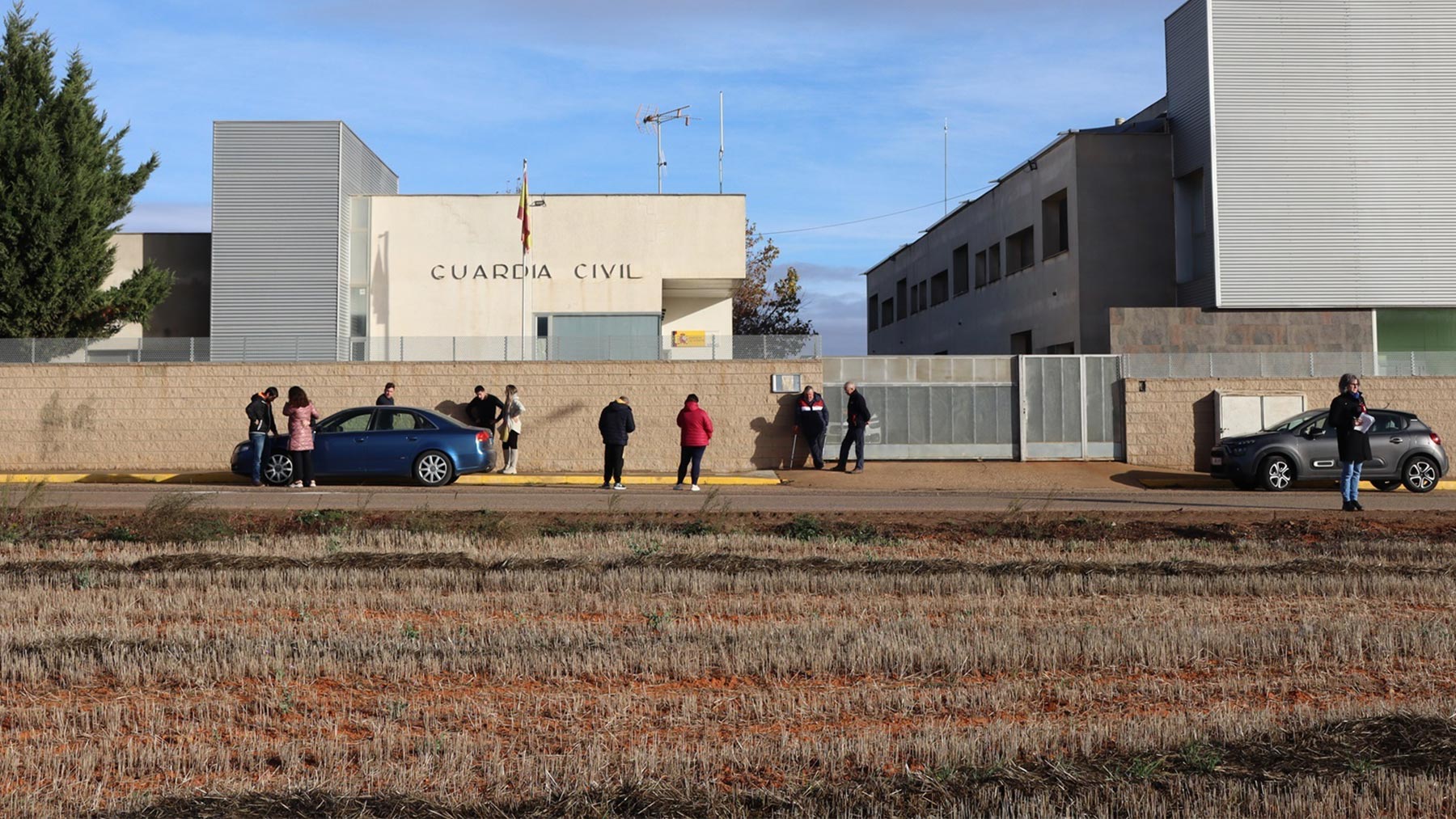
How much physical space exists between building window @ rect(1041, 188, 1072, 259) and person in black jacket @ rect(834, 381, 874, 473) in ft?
36.9

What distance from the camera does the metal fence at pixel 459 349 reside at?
28.0 metres

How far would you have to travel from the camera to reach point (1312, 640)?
8.38m

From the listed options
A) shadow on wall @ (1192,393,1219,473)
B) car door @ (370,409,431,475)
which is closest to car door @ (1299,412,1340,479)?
shadow on wall @ (1192,393,1219,473)

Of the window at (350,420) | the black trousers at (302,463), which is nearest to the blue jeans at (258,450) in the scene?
the window at (350,420)

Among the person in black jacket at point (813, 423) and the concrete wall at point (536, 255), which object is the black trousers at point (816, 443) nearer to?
the person in black jacket at point (813, 423)

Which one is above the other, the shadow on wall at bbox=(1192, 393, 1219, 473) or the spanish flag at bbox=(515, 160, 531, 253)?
the spanish flag at bbox=(515, 160, 531, 253)

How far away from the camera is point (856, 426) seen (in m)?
26.2

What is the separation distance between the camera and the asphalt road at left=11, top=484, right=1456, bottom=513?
17.9 metres

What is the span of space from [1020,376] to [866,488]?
6080 millimetres

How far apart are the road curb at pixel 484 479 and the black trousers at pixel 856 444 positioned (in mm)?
1556

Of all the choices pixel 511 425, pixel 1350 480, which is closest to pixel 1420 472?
pixel 1350 480

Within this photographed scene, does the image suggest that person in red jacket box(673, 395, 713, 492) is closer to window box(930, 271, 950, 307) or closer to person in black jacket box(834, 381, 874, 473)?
person in black jacket box(834, 381, 874, 473)

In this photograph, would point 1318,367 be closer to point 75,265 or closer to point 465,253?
point 465,253

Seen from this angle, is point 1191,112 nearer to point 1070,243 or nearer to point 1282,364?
point 1070,243
